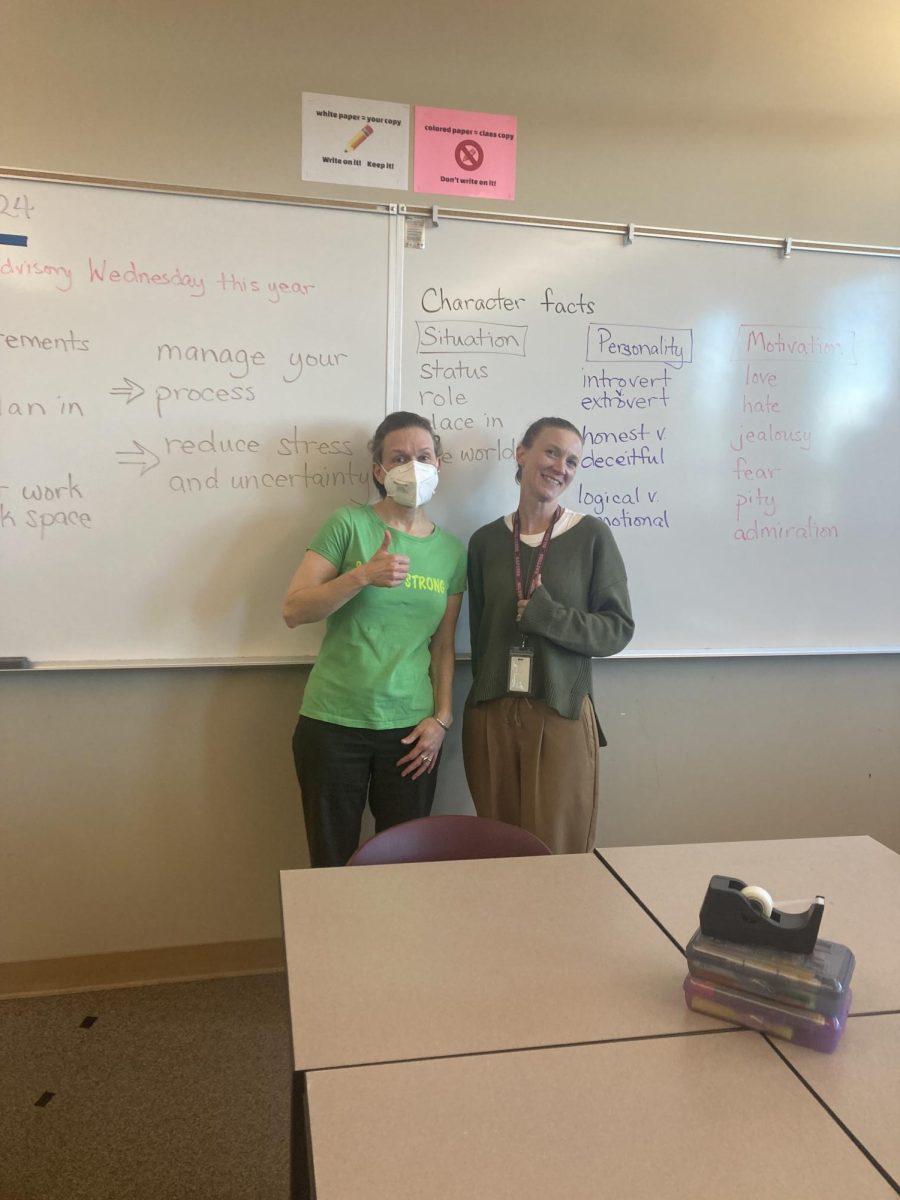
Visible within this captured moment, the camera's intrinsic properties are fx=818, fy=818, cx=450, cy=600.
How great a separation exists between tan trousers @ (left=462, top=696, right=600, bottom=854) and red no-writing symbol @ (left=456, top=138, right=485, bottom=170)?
1547 millimetres

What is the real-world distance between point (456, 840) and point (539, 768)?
53 centimetres

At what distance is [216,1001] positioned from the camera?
2438mm

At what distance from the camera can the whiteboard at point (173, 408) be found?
2209 millimetres

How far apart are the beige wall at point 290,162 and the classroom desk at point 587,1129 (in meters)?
1.57

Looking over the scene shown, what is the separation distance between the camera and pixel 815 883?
1.55 metres

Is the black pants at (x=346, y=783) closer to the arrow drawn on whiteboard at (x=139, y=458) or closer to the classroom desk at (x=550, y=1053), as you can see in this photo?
the classroom desk at (x=550, y=1053)

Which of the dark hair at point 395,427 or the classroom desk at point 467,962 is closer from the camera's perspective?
the classroom desk at point 467,962

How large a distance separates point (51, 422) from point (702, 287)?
1977mm

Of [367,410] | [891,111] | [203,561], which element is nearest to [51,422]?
[203,561]

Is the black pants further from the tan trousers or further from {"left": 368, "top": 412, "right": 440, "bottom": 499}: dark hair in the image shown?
{"left": 368, "top": 412, "right": 440, "bottom": 499}: dark hair

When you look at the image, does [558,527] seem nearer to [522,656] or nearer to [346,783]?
[522,656]

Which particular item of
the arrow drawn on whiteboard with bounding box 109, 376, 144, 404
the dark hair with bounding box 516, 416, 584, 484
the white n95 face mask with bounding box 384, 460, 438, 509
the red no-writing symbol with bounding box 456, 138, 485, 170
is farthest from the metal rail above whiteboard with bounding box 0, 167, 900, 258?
the white n95 face mask with bounding box 384, 460, 438, 509

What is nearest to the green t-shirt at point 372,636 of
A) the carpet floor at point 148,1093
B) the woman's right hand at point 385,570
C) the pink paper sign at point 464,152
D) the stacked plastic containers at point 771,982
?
the woman's right hand at point 385,570

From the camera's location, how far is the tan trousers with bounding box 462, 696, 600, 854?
2229mm
